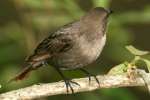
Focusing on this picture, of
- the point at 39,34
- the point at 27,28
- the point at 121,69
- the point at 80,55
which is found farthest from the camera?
the point at 39,34

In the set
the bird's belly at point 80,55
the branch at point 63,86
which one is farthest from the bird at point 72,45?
the branch at point 63,86

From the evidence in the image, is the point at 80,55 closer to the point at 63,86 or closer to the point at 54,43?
the point at 54,43

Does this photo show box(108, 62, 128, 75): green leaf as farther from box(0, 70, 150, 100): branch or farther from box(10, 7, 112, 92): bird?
box(10, 7, 112, 92): bird

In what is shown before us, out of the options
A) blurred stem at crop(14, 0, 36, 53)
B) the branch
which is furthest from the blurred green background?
the branch

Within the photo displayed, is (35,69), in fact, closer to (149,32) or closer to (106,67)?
(106,67)

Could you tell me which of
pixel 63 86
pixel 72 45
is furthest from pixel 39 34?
pixel 63 86

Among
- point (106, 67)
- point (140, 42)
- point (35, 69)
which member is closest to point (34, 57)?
point (35, 69)
